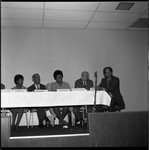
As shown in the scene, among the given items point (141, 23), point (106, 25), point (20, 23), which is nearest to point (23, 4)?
point (20, 23)

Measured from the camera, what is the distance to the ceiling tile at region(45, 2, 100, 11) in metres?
4.70

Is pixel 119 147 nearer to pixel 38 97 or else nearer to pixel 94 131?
pixel 94 131

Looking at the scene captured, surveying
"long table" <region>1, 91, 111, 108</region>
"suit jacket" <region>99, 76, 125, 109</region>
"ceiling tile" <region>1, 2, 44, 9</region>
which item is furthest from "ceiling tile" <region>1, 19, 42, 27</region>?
→ "long table" <region>1, 91, 111, 108</region>

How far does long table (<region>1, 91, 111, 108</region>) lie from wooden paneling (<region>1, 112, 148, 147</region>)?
25.7 inches

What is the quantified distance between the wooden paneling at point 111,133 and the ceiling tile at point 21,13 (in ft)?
9.70

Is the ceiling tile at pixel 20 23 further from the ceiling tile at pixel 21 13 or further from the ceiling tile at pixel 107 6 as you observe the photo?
the ceiling tile at pixel 107 6

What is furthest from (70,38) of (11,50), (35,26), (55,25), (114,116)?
(114,116)

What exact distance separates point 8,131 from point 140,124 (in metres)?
1.73

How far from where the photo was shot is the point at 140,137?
3.12 meters

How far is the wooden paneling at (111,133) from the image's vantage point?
10.2 feet

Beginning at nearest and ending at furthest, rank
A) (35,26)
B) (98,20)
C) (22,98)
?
(22,98)
(98,20)
(35,26)

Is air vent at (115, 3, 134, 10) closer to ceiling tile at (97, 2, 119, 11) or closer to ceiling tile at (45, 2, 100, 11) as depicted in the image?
ceiling tile at (97, 2, 119, 11)

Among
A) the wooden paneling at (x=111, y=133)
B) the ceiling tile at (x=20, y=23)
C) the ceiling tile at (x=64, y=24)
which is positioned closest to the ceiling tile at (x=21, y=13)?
the ceiling tile at (x=20, y=23)

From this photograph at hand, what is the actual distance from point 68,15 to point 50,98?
2.39 metres
